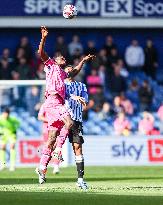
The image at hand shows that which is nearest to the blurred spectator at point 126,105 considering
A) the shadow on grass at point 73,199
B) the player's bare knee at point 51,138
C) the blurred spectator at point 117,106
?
the blurred spectator at point 117,106

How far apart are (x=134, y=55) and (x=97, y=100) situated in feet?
9.86

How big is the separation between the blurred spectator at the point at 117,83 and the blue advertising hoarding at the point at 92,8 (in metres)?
2.63

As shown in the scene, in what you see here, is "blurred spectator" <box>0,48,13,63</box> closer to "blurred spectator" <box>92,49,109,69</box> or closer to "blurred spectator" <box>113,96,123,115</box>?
"blurred spectator" <box>92,49,109,69</box>

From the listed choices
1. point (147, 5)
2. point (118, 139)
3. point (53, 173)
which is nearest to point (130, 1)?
point (147, 5)

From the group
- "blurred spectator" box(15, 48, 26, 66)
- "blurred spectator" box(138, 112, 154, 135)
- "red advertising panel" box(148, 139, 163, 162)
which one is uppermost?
"blurred spectator" box(15, 48, 26, 66)

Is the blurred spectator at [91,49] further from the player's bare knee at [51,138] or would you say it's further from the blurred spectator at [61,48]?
the player's bare knee at [51,138]

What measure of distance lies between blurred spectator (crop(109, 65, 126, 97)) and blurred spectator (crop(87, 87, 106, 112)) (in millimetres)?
642

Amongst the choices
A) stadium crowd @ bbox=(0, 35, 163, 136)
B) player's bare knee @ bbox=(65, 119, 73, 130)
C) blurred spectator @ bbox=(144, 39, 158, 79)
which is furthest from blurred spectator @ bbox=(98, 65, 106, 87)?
player's bare knee @ bbox=(65, 119, 73, 130)

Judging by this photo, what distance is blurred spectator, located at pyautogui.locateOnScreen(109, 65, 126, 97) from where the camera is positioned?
31.7 metres

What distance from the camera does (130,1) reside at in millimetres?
33719

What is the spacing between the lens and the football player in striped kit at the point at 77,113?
55.0ft

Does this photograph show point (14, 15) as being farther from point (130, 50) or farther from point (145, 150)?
point (145, 150)

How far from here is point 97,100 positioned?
30688 millimetres

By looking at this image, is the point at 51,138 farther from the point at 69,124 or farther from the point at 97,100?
the point at 97,100
